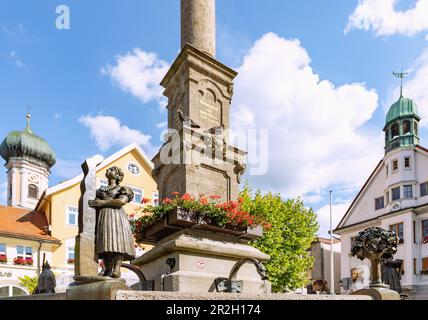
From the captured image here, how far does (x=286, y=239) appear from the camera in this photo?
32281 mm

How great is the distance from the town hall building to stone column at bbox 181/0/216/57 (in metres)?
32.3

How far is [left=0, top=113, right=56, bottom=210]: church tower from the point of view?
58781 mm

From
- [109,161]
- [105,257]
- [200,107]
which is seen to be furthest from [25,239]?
[105,257]

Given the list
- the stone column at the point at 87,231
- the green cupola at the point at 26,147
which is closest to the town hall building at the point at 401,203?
the stone column at the point at 87,231

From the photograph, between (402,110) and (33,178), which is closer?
(402,110)

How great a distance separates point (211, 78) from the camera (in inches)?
509

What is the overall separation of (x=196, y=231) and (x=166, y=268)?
1.06 meters

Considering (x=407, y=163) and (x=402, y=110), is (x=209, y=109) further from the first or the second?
(x=402, y=110)

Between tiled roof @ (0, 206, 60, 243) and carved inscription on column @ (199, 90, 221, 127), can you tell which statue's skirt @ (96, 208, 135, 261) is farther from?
tiled roof @ (0, 206, 60, 243)

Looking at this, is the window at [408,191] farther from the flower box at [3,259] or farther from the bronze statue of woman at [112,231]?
the bronze statue of woman at [112,231]

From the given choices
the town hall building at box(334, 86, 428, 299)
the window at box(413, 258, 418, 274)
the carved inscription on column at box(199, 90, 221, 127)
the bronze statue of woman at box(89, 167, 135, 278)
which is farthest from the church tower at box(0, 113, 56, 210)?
the bronze statue of woman at box(89, 167, 135, 278)

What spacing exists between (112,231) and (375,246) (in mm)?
4925

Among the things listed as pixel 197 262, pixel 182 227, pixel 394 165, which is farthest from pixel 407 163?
pixel 197 262
